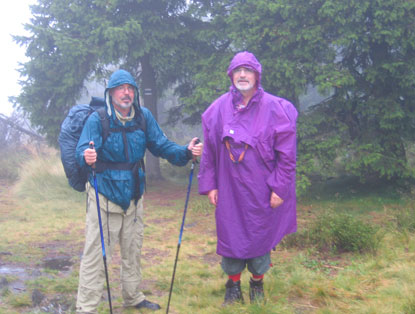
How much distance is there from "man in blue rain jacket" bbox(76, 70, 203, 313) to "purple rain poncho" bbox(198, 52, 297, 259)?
479 mm

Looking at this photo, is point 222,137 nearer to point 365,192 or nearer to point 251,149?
point 251,149

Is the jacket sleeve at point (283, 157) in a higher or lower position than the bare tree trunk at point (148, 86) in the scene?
lower

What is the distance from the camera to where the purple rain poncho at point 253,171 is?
129 inches

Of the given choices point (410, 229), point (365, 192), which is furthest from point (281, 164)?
point (365, 192)

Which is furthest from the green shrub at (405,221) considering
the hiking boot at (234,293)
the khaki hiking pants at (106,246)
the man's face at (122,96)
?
the man's face at (122,96)

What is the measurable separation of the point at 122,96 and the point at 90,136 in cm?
44

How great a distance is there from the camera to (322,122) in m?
8.95

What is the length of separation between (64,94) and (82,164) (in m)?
8.25

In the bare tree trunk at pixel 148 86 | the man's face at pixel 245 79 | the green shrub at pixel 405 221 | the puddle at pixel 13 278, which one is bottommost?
the puddle at pixel 13 278

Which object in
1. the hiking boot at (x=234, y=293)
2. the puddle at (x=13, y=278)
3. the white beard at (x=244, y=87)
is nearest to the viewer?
the white beard at (x=244, y=87)

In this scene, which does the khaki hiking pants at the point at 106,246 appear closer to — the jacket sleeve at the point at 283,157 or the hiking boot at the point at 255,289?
the hiking boot at the point at 255,289

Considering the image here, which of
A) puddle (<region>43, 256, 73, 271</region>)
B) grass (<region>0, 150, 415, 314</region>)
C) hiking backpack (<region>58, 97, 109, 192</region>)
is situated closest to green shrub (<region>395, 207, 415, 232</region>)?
grass (<region>0, 150, 415, 314</region>)

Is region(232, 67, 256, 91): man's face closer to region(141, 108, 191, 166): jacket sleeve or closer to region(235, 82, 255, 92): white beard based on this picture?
region(235, 82, 255, 92): white beard

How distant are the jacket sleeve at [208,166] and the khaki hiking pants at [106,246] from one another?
2.13ft
